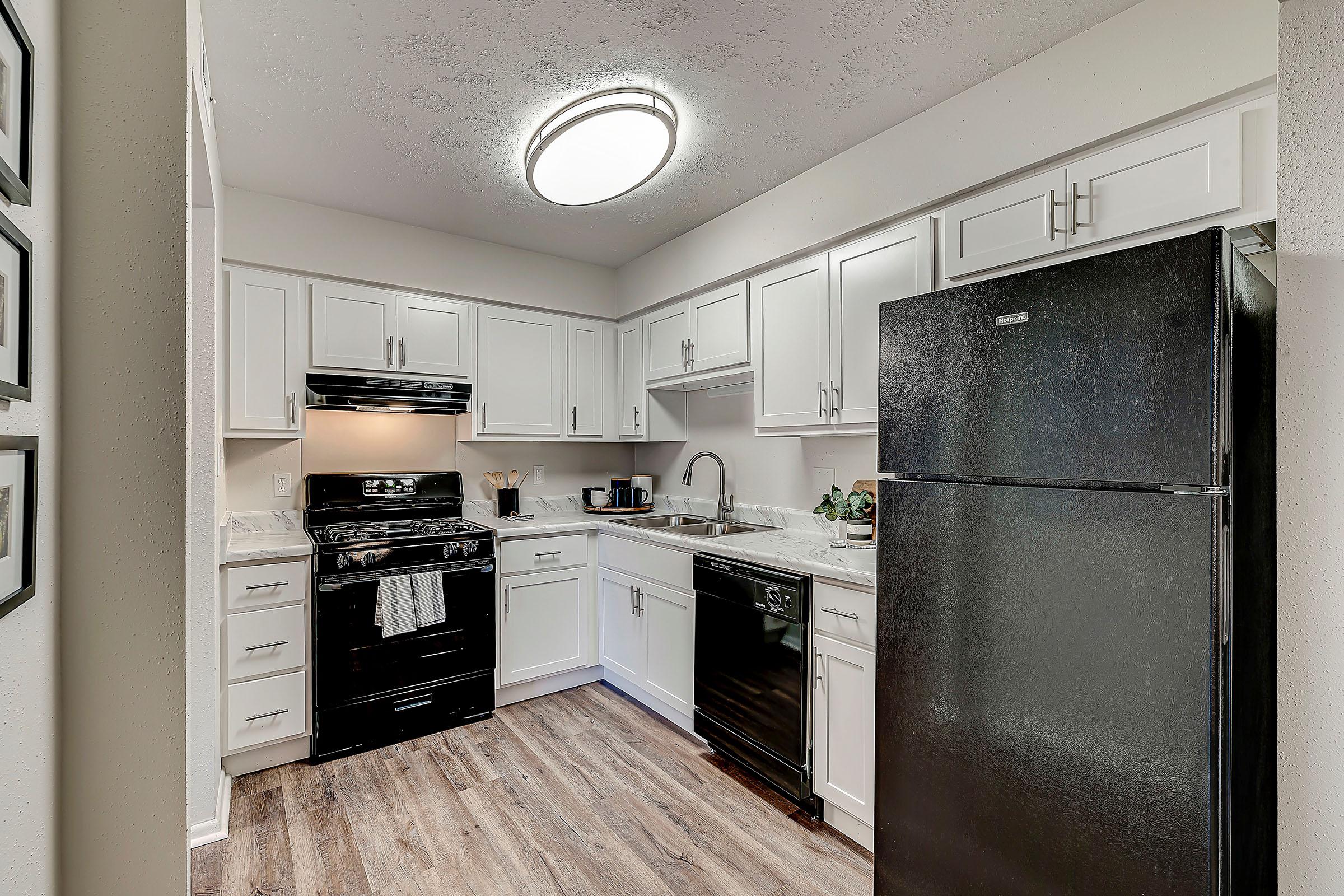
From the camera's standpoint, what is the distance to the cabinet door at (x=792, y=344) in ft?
8.48

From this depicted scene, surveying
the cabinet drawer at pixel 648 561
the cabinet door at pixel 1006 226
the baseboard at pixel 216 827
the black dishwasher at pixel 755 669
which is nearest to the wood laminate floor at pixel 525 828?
the baseboard at pixel 216 827

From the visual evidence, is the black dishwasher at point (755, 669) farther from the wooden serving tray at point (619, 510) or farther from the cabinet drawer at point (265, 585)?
the cabinet drawer at point (265, 585)

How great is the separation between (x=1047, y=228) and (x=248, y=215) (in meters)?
3.09

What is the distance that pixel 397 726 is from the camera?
2846 millimetres

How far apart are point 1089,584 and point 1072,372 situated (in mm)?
428

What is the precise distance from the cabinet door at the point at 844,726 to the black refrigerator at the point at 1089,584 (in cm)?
35

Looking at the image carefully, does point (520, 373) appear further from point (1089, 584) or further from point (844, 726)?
point (1089, 584)

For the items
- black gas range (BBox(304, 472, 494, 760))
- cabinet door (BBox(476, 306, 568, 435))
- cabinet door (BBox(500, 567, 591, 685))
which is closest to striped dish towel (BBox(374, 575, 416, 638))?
black gas range (BBox(304, 472, 494, 760))

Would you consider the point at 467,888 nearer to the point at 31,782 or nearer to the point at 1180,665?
the point at 31,782

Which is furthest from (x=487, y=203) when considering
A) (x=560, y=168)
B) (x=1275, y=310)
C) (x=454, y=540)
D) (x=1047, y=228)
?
(x=1275, y=310)

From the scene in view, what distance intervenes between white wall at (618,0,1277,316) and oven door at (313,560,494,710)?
6.40 feet

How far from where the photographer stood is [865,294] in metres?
2.40

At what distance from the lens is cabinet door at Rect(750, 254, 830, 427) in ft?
8.48

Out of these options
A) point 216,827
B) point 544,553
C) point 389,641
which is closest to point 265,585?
point 389,641
